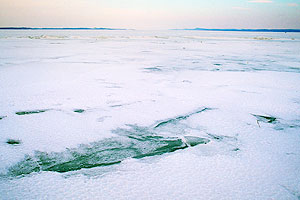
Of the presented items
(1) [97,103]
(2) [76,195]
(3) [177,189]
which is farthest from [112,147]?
(1) [97,103]

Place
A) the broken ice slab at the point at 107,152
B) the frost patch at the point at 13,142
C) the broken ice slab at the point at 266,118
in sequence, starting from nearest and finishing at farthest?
the broken ice slab at the point at 107,152 < the frost patch at the point at 13,142 < the broken ice slab at the point at 266,118

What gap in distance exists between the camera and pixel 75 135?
1.66 metres

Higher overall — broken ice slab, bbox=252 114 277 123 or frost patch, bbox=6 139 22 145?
broken ice slab, bbox=252 114 277 123

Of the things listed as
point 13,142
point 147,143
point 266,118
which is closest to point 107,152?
point 147,143

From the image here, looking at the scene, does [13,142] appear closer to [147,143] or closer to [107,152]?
[107,152]

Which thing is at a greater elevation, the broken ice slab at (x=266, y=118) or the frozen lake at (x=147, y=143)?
the broken ice slab at (x=266, y=118)

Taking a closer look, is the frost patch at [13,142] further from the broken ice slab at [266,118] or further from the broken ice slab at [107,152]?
the broken ice slab at [266,118]

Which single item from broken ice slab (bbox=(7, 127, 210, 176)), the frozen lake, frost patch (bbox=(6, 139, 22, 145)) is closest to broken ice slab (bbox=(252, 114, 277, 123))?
the frozen lake

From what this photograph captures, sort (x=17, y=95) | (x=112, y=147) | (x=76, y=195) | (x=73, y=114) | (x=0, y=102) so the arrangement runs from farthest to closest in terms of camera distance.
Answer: (x=17, y=95) → (x=0, y=102) → (x=73, y=114) → (x=112, y=147) → (x=76, y=195)

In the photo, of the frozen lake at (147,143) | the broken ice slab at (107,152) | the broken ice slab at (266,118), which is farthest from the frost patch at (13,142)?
the broken ice slab at (266,118)

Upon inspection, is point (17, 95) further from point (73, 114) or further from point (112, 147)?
point (112, 147)

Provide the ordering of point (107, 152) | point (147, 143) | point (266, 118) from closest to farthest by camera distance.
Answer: point (107, 152) < point (147, 143) < point (266, 118)

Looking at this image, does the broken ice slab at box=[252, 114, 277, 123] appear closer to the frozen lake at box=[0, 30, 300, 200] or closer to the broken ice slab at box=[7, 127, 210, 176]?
the frozen lake at box=[0, 30, 300, 200]

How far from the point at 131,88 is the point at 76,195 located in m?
2.12
